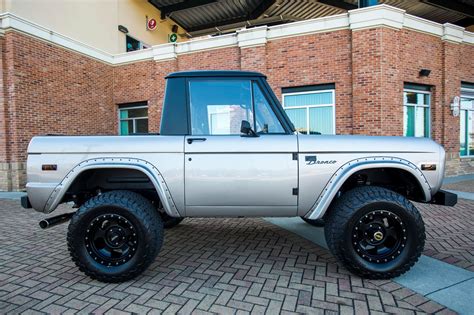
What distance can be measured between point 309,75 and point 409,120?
4438mm

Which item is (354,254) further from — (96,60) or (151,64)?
(96,60)

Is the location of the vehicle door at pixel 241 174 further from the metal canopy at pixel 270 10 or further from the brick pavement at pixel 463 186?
the metal canopy at pixel 270 10

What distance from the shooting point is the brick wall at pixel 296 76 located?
912cm

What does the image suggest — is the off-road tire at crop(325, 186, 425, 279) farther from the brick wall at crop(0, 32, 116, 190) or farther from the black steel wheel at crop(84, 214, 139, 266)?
the brick wall at crop(0, 32, 116, 190)

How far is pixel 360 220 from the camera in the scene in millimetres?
2791

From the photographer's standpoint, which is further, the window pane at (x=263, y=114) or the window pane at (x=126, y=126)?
the window pane at (x=126, y=126)

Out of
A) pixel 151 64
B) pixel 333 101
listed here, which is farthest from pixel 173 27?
pixel 333 101

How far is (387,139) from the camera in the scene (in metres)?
2.99

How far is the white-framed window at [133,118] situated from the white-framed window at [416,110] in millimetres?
11345

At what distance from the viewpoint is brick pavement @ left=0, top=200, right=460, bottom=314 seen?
7.97ft

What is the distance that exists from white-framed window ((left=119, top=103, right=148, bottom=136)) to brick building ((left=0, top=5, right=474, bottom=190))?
1014mm

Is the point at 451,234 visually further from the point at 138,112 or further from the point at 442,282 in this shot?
the point at 138,112

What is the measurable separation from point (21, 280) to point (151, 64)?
11195 mm

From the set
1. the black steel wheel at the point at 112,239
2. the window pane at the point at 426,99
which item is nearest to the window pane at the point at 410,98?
the window pane at the point at 426,99
